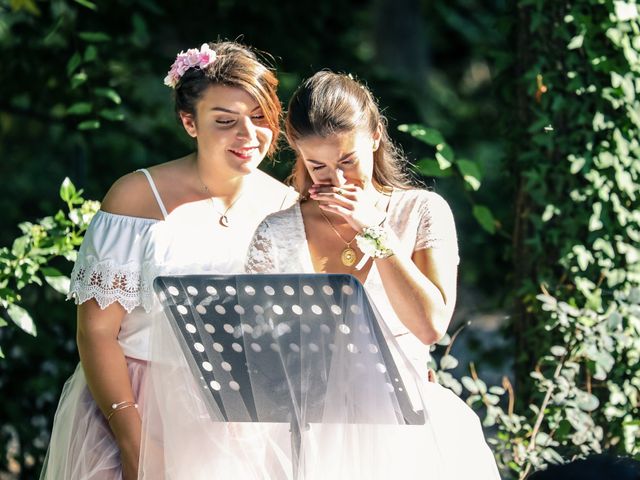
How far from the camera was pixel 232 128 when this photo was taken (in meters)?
3.19

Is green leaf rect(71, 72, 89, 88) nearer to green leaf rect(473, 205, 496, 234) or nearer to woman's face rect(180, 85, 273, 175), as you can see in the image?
woman's face rect(180, 85, 273, 175)

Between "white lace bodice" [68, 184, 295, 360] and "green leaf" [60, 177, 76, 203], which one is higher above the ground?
"green leaf" [60, 177, 76, 203]

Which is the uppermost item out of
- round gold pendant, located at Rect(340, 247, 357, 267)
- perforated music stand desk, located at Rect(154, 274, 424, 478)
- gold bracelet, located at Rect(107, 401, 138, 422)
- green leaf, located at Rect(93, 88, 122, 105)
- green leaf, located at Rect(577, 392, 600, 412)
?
green leaf, located at Rect(93, 88, 122, 105)

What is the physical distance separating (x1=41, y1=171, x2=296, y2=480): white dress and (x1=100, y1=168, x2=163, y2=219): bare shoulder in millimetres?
19

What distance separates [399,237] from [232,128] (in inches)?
24.9

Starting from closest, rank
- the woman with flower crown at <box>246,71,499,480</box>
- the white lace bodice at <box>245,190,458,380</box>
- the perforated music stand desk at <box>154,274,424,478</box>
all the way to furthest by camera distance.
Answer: the perforated music stand desk at <box>154,274,424,478</box> → the woman with flower crown at <box>246,71,499,480</box> → the white lace bodice at <box>245,190,458,380</box>

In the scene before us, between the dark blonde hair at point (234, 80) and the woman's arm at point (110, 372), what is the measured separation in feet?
2.32

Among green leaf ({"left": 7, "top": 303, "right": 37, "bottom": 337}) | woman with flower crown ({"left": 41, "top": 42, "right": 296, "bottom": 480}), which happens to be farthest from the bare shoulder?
green leaf ({"left": 7, "top": 303, "right": 37, "bottom": 337})

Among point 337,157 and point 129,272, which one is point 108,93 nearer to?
point 129,272

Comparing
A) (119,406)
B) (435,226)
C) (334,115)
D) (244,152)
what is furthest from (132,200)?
(435,226)

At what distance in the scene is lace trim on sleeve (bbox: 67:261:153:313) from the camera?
3.14 meters

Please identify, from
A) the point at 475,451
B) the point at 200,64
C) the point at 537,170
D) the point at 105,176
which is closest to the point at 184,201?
the point at 200,64

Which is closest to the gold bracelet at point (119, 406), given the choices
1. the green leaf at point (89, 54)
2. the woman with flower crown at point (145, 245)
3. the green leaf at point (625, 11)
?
the woman with flower crown at point (145, 245)

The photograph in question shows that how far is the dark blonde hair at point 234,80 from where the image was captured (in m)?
3.19
